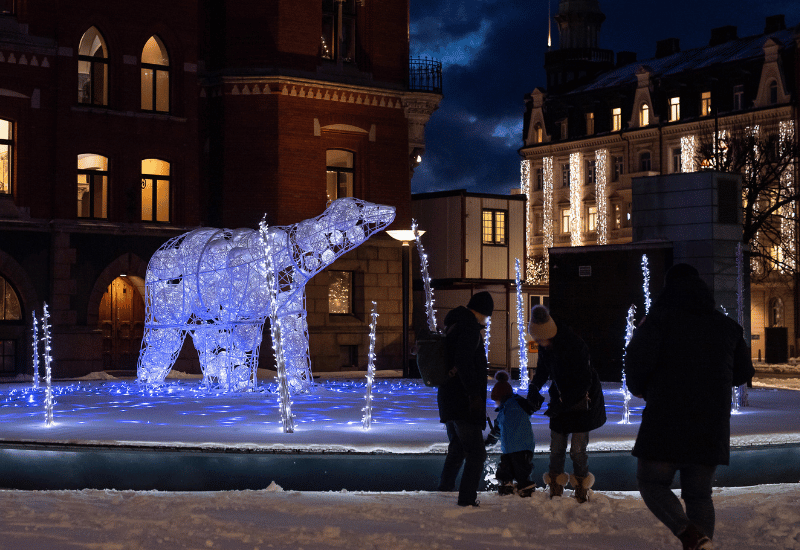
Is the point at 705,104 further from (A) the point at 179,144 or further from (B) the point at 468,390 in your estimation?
(B) the point at 468,390

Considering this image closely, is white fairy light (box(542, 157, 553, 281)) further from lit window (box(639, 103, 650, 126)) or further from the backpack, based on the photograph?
the backpack

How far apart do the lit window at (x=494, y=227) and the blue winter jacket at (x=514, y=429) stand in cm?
2247

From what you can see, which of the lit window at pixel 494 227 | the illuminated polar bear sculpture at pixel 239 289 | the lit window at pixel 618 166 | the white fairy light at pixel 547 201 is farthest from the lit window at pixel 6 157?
the white fairy light at pixel 547 201

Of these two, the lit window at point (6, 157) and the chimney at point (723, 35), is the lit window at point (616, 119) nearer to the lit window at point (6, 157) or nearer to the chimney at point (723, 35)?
the chimney at point (723, 35)

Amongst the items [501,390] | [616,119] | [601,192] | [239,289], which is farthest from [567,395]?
[616,119]

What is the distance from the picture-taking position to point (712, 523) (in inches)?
256

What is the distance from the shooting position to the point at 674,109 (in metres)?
53.1

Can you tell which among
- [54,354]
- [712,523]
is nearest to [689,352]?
[712,523]

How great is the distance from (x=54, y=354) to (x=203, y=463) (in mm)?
16514

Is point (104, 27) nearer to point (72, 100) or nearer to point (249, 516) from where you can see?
point (72, 100)

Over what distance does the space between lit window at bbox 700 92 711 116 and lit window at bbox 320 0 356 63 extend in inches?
1059

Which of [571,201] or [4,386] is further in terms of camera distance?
[571,201]

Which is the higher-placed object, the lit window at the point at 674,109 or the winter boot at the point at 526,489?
the lit window at the point at 674,109

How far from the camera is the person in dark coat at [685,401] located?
21.1 ft
